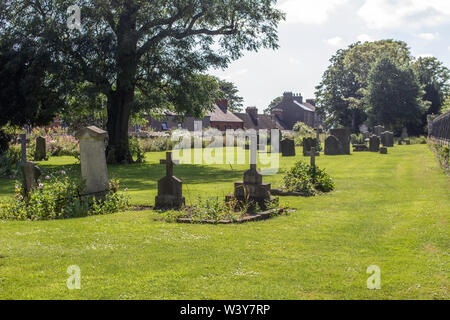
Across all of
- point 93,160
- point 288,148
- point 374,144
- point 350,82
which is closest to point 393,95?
point 350,82

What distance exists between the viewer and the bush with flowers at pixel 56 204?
31.7 ft

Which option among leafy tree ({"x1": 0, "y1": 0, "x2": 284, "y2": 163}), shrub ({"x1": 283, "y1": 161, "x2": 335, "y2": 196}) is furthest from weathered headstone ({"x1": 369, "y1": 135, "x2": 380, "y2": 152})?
shrub ({"x1": 283, "y1": 161, "x2": 335, "y2": 196})

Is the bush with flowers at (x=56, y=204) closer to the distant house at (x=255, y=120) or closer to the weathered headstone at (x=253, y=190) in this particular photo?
the weathered headstone at (x=253, y=190)

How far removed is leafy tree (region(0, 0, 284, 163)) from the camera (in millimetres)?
23156

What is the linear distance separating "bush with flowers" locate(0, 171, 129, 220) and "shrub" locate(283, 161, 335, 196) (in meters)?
5.07

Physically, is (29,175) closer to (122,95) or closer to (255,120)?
(122,95)

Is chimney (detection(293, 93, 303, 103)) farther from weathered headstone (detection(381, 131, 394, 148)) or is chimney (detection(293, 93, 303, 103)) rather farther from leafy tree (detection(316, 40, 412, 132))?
weathered headstone (detection(381, 131, 394, 148))

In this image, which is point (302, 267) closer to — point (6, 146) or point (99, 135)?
point (99, 135)

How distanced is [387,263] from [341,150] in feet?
82.9

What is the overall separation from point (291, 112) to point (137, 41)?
7206cm

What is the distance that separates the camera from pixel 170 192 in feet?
35.0

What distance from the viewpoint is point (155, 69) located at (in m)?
25.8

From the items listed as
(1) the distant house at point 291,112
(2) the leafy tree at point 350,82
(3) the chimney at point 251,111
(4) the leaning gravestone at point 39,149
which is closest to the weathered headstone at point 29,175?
(4) the leaning gravestone at point 39,149
